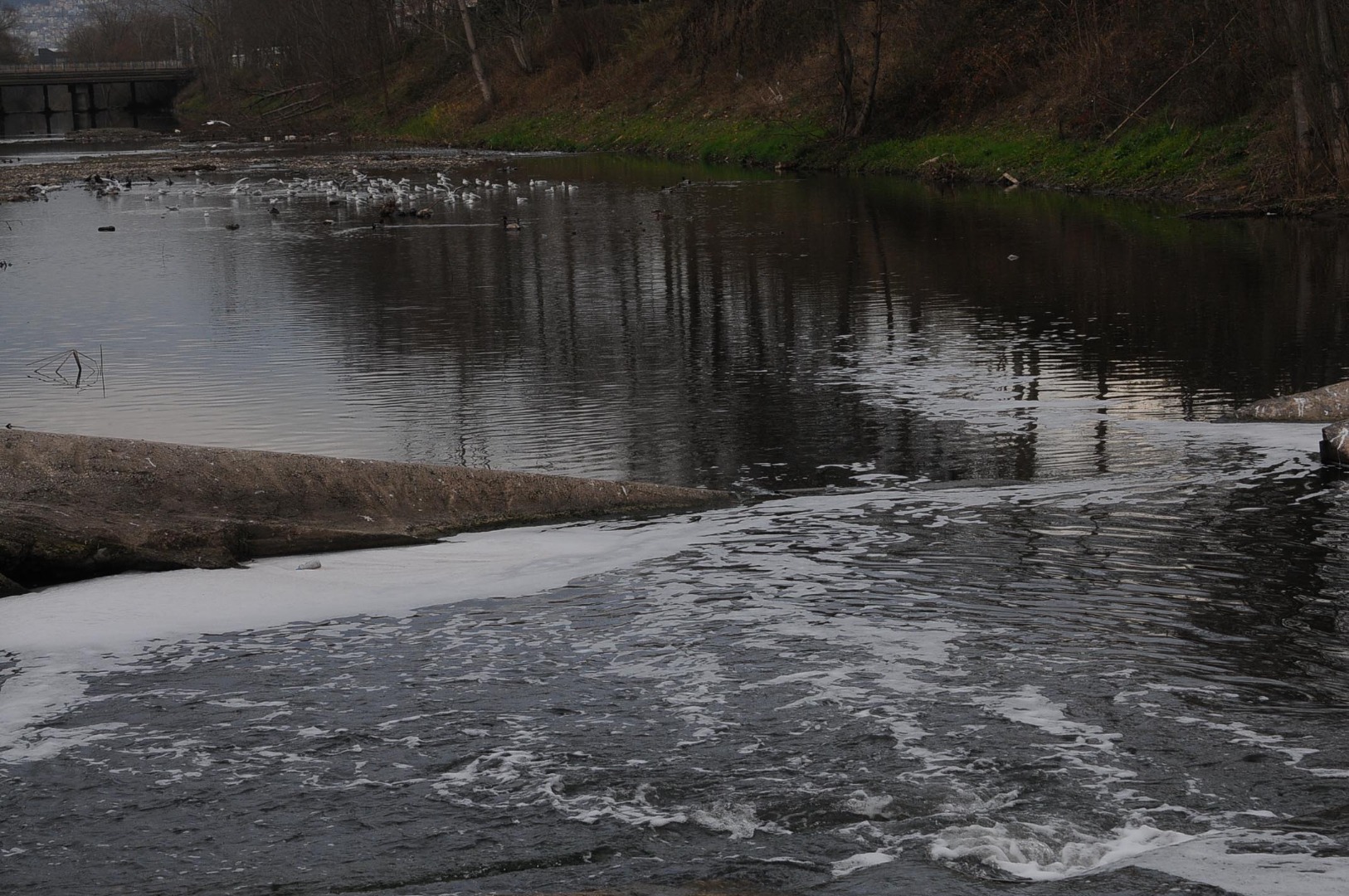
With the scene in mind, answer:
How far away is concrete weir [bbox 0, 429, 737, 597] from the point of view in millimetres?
8711

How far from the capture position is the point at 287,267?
23.8 metres

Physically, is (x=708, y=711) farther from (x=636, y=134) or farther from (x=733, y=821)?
(x=636, y=134)

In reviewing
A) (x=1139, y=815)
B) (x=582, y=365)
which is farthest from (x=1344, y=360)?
(x=1139, y=815)

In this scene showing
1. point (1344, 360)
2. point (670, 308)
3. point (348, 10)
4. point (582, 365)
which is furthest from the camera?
point (348, 10)

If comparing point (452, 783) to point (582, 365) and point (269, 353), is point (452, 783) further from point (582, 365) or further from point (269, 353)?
point (269, 353)

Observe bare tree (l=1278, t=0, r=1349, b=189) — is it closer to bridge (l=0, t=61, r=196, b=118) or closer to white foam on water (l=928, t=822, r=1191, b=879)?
white foam on water (l=928, t=822, r=1191, b=879)

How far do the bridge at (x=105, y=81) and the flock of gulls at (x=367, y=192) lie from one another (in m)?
69.7

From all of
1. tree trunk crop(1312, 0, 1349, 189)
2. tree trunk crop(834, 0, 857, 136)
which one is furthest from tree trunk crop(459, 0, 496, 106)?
tree trunk crop(1312, 0, 1349, 189)

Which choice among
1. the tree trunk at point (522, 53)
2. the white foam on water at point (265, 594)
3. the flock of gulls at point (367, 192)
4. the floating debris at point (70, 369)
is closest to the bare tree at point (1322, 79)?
the flock of gulls at point (367, 192)

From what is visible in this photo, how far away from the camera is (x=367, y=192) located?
126 feet

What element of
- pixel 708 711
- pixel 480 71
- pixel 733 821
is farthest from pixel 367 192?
pixel 733 821

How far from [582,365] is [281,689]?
27.1 feet

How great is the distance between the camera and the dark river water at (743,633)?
5.40m

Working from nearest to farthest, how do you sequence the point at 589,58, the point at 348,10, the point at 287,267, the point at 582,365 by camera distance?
the point at 582,365
the point at 287,267
the point at 589,58
the point at 348,10
